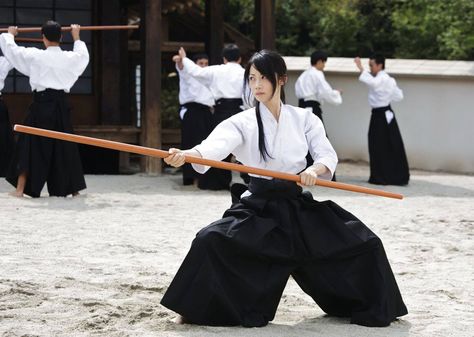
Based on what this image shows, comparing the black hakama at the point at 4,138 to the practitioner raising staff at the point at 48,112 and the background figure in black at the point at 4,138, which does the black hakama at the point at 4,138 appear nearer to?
the background figure in black at the point at 4,138

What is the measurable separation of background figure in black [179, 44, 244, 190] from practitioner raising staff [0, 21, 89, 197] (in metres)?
1.60

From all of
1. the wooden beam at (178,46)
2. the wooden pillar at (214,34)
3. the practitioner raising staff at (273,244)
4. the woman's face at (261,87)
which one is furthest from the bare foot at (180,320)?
the wooden beam at (178,46)

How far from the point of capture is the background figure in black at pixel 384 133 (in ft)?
41.6

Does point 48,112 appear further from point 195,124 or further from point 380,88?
point 380,88

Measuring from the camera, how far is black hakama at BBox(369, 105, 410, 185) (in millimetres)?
12844

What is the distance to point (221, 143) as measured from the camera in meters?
4.89

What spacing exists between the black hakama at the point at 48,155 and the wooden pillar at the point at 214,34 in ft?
13.6

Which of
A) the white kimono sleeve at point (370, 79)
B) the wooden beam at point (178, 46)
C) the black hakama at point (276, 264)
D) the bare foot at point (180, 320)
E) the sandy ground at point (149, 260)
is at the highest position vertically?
the wooden beam at point (178, 46)

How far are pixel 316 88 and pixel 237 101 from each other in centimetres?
130

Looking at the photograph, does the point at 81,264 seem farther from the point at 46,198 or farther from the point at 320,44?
the point at 320,44

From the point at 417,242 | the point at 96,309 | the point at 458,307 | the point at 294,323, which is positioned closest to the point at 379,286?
the point at 294,323

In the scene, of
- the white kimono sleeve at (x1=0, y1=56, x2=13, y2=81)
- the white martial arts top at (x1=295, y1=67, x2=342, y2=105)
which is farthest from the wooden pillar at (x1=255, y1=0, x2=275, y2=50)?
the white kimono sleeve at (x1=0, y1=56, x2=13, y2=81)

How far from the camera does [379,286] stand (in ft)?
16.2

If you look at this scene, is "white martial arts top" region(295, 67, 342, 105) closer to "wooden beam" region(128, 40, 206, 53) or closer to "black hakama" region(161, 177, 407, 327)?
"wooden beam" region(128, 40, 206, 53)
